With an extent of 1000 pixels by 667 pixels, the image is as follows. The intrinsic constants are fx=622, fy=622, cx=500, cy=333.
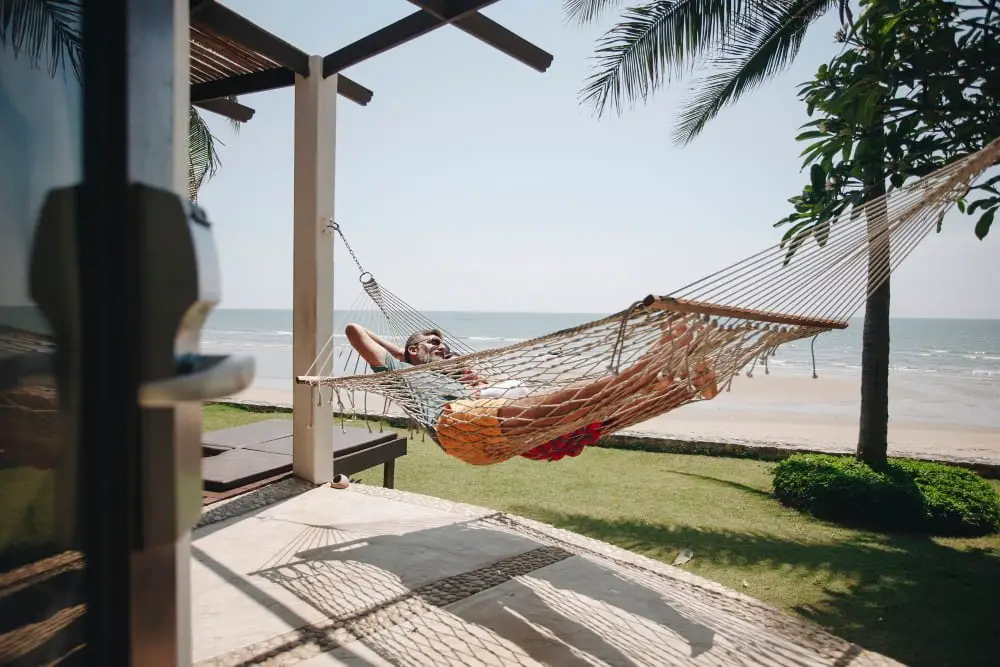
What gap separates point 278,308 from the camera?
145ft

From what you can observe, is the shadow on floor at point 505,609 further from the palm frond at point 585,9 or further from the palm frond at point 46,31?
the palm frond at point 585,9

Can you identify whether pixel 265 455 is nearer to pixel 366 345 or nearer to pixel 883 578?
pixel 366 345

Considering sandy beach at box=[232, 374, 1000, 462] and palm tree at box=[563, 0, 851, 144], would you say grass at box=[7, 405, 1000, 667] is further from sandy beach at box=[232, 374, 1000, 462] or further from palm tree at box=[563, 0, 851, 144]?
palm tree at box=[563, 0, 851, 144]

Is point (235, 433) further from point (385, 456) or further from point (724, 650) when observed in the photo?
point (724, 650)

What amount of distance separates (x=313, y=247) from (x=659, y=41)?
8.89 feet

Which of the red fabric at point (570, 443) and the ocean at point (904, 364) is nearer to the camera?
the red fabric at point (570, 443)

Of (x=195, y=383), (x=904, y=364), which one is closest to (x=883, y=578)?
(x=195, y=383)

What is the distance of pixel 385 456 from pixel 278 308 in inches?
1709

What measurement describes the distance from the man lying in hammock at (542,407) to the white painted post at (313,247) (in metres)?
0.94

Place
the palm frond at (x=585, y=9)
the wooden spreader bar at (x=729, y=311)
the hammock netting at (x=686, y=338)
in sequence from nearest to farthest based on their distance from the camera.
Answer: the wooden spreader bar at (x=729, y=311)
the hammock netting at (x=686, y=338)
the palm frond at (x=585, y=9)

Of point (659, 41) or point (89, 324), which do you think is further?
point (659, 41)

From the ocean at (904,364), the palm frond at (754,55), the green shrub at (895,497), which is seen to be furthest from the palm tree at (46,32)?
the palm frond at (754,55)

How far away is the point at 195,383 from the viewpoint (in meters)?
0.24

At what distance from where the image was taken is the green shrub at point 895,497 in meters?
3.16
